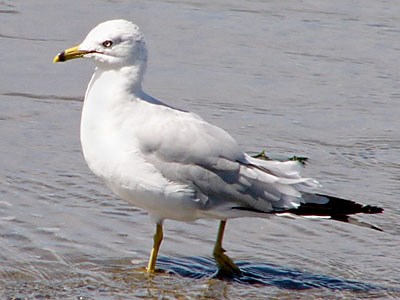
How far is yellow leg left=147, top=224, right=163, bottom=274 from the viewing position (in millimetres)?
6301

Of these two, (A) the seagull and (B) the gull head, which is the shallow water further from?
(B) the gull head

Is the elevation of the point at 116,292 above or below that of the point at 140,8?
below

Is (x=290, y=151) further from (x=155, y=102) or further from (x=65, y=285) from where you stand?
(x=65, y=285)

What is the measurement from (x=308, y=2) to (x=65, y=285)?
733cm

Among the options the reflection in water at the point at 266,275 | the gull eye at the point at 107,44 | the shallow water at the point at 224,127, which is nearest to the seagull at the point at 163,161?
the gull eye at the point at 107,44

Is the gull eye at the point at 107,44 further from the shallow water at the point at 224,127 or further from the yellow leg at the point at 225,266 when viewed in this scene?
the yellow leg at the point at 225,266

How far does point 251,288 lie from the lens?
6262mm

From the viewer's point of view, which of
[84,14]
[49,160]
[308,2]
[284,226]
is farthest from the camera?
[308,2]

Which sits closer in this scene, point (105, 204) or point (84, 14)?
point (105, 204)

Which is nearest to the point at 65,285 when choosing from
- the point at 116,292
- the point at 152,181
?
the point at 116,292

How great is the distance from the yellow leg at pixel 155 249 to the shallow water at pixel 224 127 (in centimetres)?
8

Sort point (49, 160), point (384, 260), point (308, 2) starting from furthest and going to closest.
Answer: point (308, 2) → point (49, 160) → point (384, 260)

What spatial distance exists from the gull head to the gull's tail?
119 cm

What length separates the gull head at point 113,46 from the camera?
611cm
